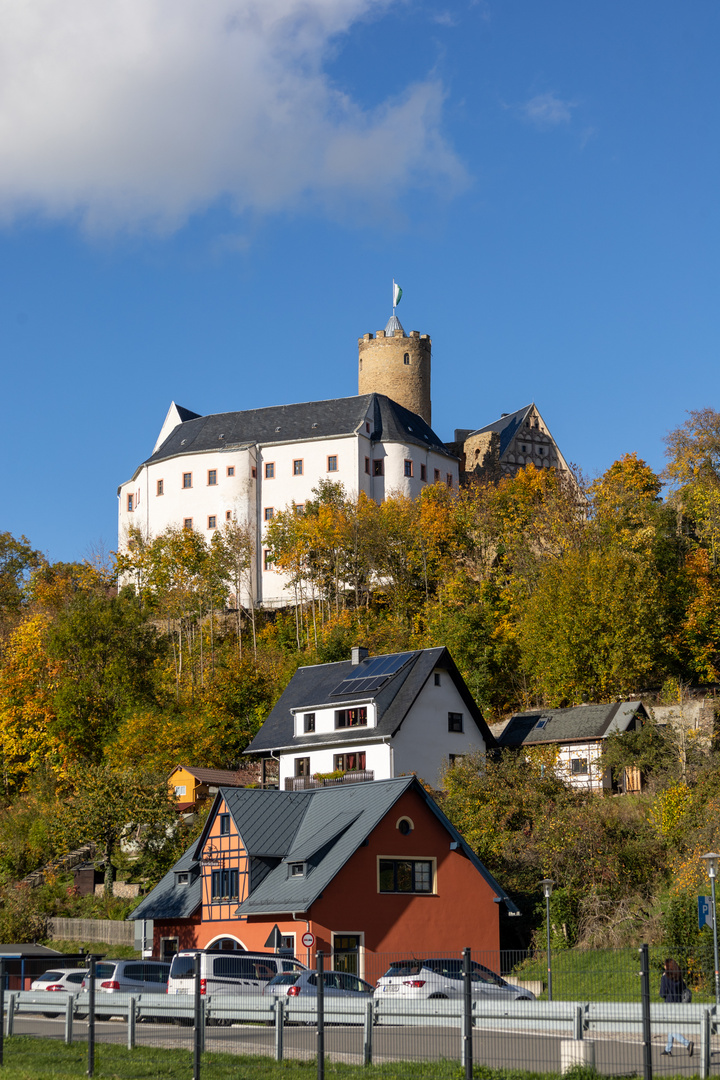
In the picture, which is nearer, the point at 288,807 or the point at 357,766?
the point at 288,807

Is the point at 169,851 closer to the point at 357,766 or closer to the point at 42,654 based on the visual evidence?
the point at 357,766

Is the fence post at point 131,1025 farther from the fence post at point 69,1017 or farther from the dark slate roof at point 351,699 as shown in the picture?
the dark slate roof at point 351,699

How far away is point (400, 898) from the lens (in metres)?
36.1

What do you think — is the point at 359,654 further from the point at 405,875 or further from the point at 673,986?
the point at 673,986

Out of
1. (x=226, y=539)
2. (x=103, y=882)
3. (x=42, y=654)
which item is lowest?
(x=103, y=882)

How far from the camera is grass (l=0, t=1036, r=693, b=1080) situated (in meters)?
14.8

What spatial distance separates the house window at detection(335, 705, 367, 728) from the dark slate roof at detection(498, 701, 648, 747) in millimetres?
7244

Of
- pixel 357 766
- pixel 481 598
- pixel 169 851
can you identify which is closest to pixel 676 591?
pixel 481 598

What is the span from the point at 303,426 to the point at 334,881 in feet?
206

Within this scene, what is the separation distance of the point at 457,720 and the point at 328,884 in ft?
60.3

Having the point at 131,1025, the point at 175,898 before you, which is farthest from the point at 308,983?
the point at 175,898

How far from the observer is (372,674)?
52.2m

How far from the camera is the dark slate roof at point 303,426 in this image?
93.2 metres

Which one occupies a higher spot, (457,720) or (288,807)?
(457,720)
